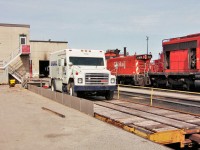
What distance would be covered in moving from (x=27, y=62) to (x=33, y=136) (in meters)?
32.0

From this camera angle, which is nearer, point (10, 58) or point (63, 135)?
point (63, 135)

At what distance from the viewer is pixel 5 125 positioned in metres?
9.40

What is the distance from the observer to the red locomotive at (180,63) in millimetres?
22031

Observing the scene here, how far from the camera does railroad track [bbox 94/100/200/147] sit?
7854 millimetres

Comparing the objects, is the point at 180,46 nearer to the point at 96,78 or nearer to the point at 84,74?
the point at 96,78

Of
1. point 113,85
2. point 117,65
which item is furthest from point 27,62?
point 113,85

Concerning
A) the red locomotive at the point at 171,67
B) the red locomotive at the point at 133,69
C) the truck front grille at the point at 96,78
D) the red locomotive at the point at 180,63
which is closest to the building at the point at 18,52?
the red locomotive at the point at 133,69

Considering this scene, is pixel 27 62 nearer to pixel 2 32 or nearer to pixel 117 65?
pixel 2 32

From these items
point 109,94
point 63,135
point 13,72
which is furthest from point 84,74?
point 13,72

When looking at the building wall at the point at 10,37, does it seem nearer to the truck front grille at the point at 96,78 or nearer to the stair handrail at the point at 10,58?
the stair handrail at the point at 10,58

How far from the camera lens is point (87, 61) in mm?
16891

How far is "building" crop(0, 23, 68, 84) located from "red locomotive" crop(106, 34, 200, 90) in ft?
40.1

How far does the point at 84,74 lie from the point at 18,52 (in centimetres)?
2457

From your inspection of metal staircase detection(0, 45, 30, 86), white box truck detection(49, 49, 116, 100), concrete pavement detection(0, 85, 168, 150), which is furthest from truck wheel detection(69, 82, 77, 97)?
metal staircase detection(0, 45, 30, 86)
